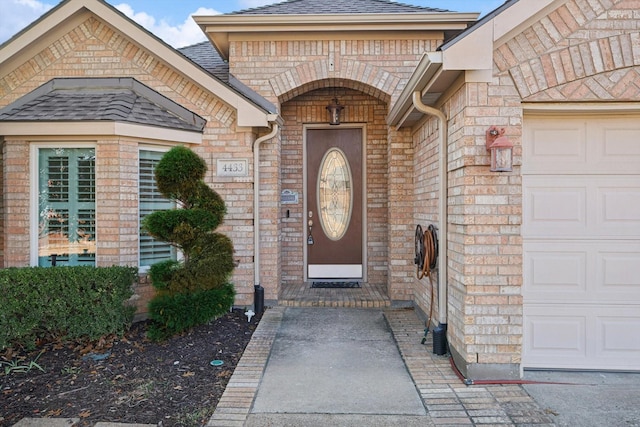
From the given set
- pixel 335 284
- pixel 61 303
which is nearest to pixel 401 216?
pixel 335 284

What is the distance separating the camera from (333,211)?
286 inches

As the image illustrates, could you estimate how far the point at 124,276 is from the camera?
476 cm

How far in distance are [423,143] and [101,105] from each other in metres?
3.98

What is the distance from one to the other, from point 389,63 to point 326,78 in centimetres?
92

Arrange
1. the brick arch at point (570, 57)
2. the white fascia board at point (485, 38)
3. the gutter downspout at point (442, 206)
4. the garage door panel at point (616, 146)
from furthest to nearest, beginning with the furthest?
the gutter downspout at point (442, 206) < the garage door panel at point (616, 146) < the brick arch at point (570, 57) < the white fascia board at point (485, 38)

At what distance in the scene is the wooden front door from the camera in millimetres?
7242

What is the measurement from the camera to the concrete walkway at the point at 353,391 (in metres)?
3.04

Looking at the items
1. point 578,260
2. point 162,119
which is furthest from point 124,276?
point 578,260

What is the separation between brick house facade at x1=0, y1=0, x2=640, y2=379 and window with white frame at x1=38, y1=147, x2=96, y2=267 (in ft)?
0.48

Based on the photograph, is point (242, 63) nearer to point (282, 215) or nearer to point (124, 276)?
point (282, 215)

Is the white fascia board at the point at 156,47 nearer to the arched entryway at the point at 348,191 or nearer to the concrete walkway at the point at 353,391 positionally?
the arched entryway at the point at 348,191

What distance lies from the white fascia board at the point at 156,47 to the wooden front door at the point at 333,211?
5.66ft

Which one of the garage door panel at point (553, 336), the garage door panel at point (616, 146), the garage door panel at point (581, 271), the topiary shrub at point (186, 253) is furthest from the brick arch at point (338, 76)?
the garage door panel at point (553, 336)

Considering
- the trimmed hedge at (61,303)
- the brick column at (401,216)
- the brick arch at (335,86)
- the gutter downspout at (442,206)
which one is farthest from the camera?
the brick arch at (335,86)
